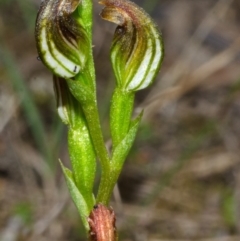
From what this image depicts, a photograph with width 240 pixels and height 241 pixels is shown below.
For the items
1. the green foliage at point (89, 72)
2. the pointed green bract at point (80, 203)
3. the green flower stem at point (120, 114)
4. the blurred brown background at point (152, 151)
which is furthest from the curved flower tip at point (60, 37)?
the blurred brown background at point (152, 151)

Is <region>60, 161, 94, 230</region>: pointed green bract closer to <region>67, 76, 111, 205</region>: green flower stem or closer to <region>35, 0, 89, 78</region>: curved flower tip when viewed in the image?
<region>67, 76, 111, 205</region>: green flower stem

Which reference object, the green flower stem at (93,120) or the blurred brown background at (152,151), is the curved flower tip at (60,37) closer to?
the green flower stem at (93,120)

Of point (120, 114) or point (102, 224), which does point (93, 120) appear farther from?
point (102, 224)

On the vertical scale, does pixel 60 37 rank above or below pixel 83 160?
above

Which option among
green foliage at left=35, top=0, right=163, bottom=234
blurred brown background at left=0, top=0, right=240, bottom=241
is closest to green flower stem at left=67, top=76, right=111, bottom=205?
green foliage at left=35, top=0, right=163, bottom=234

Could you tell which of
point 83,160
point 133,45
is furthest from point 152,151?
point 133,45

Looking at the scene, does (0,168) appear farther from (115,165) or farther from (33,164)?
(115,165)
